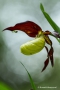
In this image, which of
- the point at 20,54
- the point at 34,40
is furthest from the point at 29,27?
the point at 20,54

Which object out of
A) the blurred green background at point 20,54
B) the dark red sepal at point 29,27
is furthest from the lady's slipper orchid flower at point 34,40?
the blurred green background at point 20,54

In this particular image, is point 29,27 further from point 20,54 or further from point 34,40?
point 20,54

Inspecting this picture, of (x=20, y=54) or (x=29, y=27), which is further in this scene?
(x=20, y=54)

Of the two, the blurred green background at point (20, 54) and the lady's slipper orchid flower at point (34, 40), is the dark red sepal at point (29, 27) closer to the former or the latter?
the lady's slipper orchid flower at point (34, 40)

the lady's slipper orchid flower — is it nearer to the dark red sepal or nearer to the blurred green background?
the dark red sepal

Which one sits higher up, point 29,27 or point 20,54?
point 29,27

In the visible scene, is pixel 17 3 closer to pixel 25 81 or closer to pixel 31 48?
pixel 25 81
